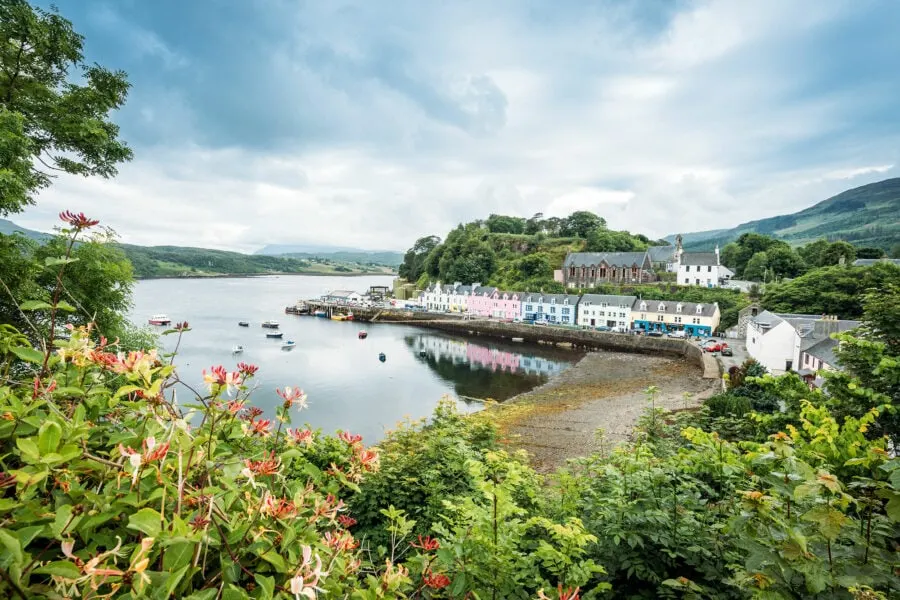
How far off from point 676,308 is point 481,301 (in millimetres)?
28966

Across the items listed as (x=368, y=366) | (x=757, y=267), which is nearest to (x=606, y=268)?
(x=757, y=267)

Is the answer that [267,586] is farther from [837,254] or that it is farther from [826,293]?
[837,254]

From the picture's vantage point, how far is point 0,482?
1182 millimetres

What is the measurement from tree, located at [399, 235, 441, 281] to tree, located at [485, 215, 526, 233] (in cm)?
1563

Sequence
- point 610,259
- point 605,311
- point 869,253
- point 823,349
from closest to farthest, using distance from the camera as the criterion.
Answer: point 823,349 → point 605,311 → point 869,253 → point 610,259

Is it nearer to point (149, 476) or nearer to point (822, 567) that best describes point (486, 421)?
point (822, 567)

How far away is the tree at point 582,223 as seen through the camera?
95.0m

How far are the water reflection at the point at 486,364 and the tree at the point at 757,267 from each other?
3921 centimetres

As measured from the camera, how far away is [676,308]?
5100 centimetres

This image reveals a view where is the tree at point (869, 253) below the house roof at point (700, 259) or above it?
above

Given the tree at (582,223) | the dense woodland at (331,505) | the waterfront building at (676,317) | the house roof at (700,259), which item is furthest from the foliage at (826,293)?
the tree at (582,223)

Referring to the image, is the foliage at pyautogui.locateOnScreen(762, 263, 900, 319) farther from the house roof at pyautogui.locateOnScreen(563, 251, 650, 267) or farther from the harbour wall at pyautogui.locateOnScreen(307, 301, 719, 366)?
the house roof at pyautogui.locateOnScreen(563, 251, 650, 267)

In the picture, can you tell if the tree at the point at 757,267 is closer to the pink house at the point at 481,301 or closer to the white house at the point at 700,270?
the white house at the point at 700,270

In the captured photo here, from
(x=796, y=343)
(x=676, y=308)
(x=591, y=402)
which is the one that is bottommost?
(x=591, y=402)
